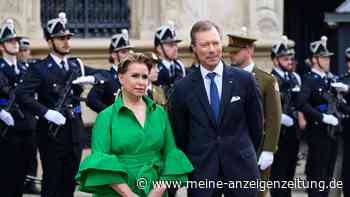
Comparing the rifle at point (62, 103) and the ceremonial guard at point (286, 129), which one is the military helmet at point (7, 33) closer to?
the rifle at point (62, 103)

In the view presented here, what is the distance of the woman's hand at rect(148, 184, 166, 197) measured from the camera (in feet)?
22.5

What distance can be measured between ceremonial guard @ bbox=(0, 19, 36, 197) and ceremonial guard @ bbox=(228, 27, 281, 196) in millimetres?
2600

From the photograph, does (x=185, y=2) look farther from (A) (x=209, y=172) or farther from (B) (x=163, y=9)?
(A) (x=209, y=172)

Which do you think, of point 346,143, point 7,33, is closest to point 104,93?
point 7,33

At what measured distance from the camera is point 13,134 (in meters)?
10.8

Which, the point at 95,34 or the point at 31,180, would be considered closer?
the point at 31,180

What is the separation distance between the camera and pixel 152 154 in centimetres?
690

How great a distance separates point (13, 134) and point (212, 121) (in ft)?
13.4

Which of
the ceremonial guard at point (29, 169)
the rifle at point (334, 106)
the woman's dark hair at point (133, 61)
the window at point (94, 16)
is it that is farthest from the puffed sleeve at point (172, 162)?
the window at point (94, 16)

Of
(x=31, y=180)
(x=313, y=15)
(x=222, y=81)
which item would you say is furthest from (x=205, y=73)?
(x=313, y=15)

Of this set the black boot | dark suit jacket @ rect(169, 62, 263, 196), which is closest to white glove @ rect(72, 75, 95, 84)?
the black boot

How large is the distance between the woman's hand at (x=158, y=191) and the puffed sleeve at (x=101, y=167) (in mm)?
180

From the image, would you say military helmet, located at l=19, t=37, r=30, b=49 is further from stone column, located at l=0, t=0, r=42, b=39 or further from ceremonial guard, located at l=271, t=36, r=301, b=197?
Answer: ceremonial guard, located at l=271, t=36, r=301, b=197

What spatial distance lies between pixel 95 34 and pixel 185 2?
1.25 metres
